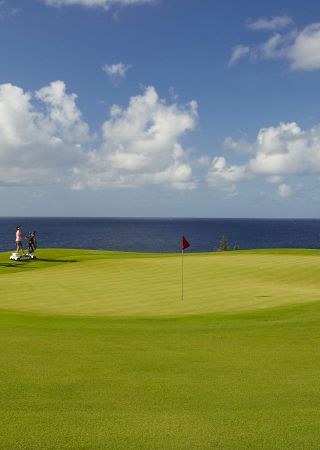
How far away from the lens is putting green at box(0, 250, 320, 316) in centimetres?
1697

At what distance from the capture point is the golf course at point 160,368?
6.18 meters

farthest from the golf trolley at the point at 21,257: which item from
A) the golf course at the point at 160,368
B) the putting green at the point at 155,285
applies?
the golf course at the point at 160,368

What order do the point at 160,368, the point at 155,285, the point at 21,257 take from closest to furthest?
1. the point at 160,368
2. the point at 155,285
3. the point at 21,257

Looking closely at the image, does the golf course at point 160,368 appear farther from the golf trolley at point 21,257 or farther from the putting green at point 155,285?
the golf trolley at point 21,257

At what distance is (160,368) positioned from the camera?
29.8 feet

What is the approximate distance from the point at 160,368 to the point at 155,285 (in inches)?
506

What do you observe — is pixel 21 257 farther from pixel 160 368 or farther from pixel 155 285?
pixel 160 368

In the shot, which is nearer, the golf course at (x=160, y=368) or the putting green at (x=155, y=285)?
the golf course at (x=160, y=368)

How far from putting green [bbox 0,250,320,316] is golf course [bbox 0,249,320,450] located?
0.12 meters

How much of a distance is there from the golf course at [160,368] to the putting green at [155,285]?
12cm

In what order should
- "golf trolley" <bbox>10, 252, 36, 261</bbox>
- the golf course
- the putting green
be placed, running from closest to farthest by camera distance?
1. the golf course
2. the putting green
3. "golf trolley" <bbox>10, 252, 36, 261</bbox>

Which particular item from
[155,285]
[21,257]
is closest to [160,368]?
[155,285]

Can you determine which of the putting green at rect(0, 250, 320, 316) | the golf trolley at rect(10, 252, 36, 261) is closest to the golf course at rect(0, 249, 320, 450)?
the putting green at rect(0, 250, 320, 316)

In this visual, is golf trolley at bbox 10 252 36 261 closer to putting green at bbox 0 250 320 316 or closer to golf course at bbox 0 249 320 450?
putting green at bbox 0 250 320 316
